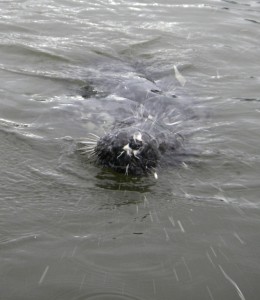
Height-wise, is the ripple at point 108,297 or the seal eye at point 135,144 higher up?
the seal eye at point 135,144

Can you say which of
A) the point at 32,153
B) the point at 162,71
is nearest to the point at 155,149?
the point at 32,153

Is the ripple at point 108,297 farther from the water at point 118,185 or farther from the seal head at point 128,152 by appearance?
the seal head at point 128,152

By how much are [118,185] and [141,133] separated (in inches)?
20.2

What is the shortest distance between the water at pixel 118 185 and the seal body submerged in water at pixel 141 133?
0.40 ft

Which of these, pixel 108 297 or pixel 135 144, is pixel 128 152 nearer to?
pixel 135 144

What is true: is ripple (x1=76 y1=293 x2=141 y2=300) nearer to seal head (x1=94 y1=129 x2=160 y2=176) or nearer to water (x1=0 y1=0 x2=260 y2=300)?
water (x1=0 y1=0 x2=260 y2=300)

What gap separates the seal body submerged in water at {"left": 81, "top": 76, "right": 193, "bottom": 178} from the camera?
440cm

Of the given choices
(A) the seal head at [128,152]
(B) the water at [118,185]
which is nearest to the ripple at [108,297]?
(B) the water at [118,185]

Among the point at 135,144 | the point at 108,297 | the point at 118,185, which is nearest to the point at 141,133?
the point at 135,144

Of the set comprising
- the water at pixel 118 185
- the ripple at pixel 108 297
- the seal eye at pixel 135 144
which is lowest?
the ripple at pixel 108 297

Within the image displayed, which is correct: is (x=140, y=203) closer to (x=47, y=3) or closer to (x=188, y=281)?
(x=188, y=281)

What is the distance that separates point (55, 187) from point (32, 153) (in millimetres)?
682

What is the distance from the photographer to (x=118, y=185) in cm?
430

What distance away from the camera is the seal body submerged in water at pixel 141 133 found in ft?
14.4
